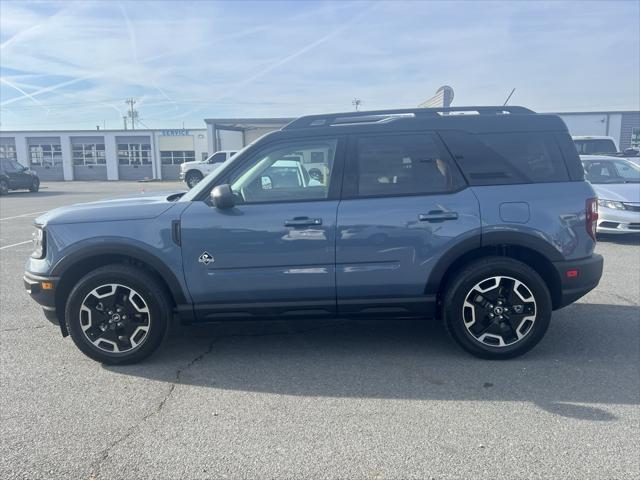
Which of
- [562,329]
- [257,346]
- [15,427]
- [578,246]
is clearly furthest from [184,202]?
[562,329]

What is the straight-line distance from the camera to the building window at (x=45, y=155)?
160 feet

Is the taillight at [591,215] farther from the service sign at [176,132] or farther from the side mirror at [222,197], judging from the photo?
the service sign at [176,132]

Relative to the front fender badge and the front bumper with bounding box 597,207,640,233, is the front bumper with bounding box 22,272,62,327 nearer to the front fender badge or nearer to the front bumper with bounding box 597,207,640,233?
the front fender badge

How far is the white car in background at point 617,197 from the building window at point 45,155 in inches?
1960

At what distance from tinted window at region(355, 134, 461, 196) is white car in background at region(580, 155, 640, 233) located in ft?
19.1

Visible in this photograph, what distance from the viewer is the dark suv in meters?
24.8

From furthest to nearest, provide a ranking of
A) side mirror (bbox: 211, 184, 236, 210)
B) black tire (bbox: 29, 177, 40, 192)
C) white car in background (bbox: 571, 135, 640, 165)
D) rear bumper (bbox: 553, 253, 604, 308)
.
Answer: black tire (bbox: 29, 177, 40, 192) < white car in background (bbox: 571, 135, 640, 165) < rear bumper (bbox: 553, 253, 604, 308) < side mirror (bbox: 211, 184, 236, 210)

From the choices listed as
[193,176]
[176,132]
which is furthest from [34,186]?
[176,132]

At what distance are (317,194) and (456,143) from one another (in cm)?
123

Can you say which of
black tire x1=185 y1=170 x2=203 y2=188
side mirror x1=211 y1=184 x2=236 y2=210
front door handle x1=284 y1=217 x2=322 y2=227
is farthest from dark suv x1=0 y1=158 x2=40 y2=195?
front door handle x1=284 y1=217 x2=322 y2=227

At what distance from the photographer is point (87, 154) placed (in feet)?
160

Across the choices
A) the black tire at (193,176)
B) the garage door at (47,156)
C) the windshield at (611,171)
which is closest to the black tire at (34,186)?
the black tire at (193,176)

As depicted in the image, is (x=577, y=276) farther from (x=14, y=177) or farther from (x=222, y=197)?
(x=14, y=177)

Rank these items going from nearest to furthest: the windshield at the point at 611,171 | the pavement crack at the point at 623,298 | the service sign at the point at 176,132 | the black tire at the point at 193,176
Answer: the pavement crack at the point at 623,298 < the windshield at the point at 611,171 < the black tire at the point at 193,176 < the service sign at the point at 176,132
